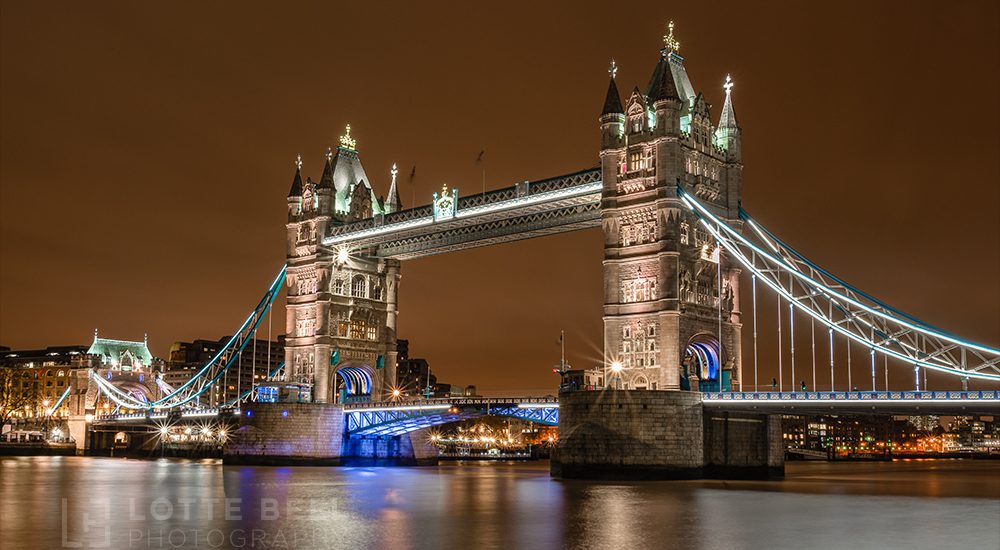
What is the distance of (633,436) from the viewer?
2098 inches

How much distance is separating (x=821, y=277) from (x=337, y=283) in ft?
122

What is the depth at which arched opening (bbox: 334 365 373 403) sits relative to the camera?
3265 inches

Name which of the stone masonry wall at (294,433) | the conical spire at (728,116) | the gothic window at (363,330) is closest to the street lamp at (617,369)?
the conical spire at (728,116)

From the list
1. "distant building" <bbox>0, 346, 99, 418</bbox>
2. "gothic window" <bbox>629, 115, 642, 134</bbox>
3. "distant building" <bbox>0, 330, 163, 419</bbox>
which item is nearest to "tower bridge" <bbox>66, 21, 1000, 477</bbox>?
"gothic window" <bbox>629, 115, 642, 134</bbox>

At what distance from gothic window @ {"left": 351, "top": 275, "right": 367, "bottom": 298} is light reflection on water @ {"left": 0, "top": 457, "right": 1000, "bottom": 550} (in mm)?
26388

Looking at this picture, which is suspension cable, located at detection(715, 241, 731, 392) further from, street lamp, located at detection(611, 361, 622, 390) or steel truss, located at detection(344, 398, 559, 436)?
steel truss, located at detection(344, 398, 559, 436)

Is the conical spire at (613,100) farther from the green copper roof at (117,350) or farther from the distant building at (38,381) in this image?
the distant building at (38,381)

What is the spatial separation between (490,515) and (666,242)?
24.2 meters

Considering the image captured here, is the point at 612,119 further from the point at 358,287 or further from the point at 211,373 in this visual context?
the point at 211,373

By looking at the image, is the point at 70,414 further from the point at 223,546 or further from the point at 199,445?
the point at 223,546

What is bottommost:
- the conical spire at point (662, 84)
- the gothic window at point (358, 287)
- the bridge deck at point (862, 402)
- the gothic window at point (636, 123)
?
the bridge deck at point (862, 402)

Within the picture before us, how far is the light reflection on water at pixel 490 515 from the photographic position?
29.6m

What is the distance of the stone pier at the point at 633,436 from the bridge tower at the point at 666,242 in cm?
285

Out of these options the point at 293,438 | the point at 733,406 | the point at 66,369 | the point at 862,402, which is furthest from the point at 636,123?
the point at 66,369
